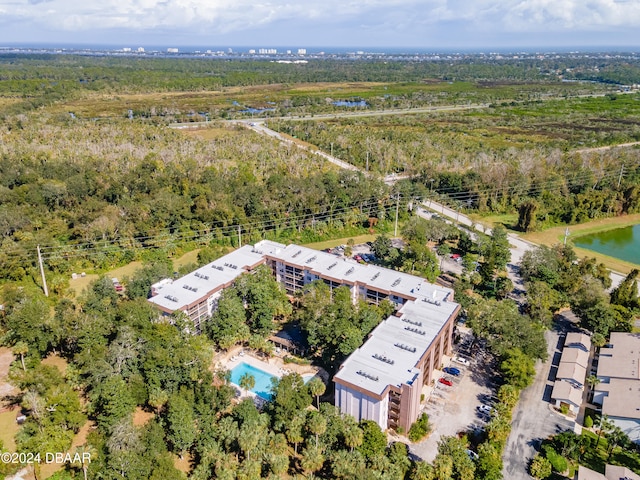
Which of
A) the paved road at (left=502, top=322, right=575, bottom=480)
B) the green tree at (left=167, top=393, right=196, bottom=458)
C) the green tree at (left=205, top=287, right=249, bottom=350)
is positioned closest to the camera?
the green tree at (left=167, top=393, right=196, bottom=458)

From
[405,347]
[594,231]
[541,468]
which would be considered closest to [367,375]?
[405,347]

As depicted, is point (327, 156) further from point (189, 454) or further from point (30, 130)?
point (189, 454)

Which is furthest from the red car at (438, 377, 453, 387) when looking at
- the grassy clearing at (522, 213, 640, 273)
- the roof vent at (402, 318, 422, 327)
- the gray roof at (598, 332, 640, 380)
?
the grassy clearing at (522, 213, 640, 273)

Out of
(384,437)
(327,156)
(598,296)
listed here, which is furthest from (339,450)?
(327,156)

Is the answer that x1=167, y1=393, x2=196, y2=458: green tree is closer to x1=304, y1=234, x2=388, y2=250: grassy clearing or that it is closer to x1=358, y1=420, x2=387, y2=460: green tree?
x1=358, y1=420, x2=387, y2=460: green tree

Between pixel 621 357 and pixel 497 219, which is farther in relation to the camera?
pixel 497 219

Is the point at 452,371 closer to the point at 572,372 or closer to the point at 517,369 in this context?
the point at 517,369
